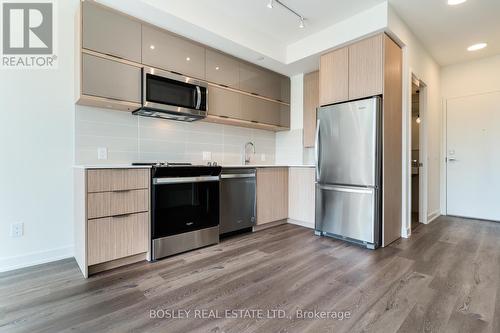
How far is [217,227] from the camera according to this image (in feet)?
9.38

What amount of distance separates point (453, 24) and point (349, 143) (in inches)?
81.1

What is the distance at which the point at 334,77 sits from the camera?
317 centimetres

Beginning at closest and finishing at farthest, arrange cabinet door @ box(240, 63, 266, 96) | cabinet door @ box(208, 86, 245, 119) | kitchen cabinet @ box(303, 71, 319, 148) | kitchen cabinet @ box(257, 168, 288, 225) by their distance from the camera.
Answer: cabinet door @ box(208, 86, 245, 119)
kitchen cabinet @ box(257, 168, 288, 225)
cabinet door @ box(240, 63, 266, 96)
kitchen cabinet @ box(303, 71, 319, 148)

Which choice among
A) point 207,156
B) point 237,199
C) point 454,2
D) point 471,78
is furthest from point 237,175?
point 471,78

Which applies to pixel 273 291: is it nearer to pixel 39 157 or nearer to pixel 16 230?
pixel 16 230

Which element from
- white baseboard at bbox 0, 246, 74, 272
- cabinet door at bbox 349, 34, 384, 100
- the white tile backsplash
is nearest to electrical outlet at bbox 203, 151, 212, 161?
the white tile backsplash

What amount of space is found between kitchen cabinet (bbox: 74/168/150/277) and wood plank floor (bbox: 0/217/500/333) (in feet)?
0.41

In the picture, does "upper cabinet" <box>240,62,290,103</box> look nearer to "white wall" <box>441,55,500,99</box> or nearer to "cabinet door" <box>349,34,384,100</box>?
"cabinet door" <box>349,34,384,100</box>

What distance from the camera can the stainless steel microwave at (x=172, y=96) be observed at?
2525 mm

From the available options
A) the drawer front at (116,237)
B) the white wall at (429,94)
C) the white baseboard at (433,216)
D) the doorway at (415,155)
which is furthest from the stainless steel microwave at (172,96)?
the doorway at (415,155)

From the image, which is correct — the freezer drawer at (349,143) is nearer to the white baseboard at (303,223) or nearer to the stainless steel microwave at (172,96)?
the white baseboard at (303,223)

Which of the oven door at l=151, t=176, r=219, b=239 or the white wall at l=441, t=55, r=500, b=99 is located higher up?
the white wall at l=441, t=55, r=500, b=99

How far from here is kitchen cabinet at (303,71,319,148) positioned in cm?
390

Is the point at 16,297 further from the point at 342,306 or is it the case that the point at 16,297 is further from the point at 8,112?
the point at 342,306
